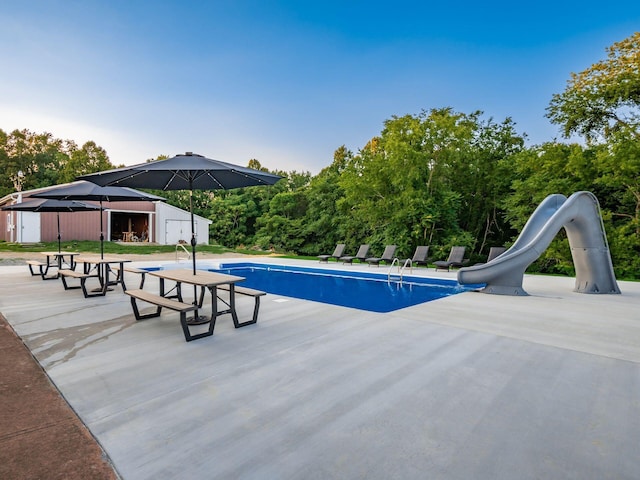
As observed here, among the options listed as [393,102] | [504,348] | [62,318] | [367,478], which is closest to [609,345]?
[504,348]

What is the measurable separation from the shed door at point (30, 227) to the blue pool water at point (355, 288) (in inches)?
626

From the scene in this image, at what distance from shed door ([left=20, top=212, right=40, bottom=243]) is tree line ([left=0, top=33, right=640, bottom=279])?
55.2 ft

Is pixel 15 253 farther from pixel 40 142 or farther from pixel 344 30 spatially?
pixel 40 142

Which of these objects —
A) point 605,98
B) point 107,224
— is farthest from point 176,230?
point 605,98

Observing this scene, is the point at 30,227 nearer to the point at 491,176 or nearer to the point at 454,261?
the point at 454,261

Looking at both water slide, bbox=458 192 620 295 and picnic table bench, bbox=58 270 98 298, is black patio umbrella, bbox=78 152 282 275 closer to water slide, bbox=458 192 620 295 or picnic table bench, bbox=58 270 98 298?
picnic table bench, bbox=58 270 98 298

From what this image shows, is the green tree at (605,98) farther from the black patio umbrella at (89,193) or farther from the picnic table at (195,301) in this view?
the black patio umbrella at (89,193)

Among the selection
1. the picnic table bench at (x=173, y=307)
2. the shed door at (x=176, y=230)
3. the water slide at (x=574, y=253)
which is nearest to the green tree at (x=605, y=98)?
the water slide at (x=574, y=253)

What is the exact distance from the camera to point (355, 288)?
9.75m

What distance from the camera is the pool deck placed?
197 cm

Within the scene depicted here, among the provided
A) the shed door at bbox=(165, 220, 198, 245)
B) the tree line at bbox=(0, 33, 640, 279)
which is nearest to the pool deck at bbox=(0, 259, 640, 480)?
the tree line at bbox=(0, 33, 640, 279)

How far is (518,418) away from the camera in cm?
244

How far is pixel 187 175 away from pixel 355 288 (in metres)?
5.79

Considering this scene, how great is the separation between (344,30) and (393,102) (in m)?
4.41
